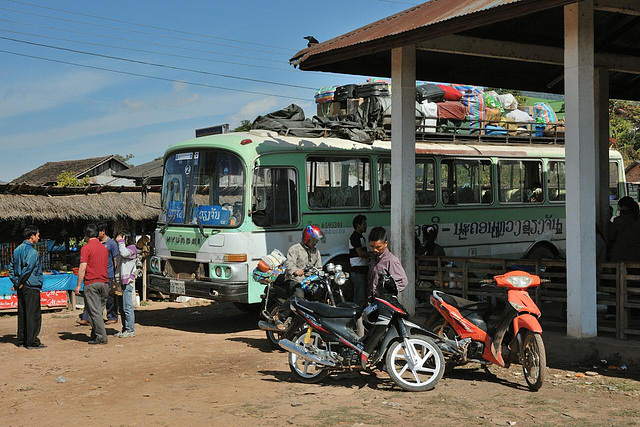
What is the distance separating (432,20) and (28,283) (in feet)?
21.7

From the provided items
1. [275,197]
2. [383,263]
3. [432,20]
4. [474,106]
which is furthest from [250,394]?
[474,106]

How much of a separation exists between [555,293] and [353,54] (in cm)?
421

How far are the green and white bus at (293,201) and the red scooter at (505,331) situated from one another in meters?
3.99

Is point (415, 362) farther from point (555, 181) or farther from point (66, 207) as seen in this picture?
point (66, 207)

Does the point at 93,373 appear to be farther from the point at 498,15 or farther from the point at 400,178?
the point at 498,15

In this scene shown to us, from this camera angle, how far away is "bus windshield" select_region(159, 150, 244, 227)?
36.3 ft

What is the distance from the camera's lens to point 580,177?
8352 mm

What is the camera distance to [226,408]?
6.84m

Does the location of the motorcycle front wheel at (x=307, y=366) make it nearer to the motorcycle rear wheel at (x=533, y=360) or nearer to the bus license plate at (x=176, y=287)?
the motorcycle rear wheel at (x=533, y=360)

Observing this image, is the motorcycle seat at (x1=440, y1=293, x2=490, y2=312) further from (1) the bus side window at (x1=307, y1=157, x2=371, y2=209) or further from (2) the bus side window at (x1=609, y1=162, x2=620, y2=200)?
(2) the bus side window at (x1=609, y1=162, x2=620, y2=200)

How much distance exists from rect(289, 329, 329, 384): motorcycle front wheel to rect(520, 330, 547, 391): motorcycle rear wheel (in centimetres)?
202

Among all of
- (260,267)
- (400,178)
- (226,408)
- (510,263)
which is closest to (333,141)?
(400,178)

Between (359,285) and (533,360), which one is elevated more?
(359,285)

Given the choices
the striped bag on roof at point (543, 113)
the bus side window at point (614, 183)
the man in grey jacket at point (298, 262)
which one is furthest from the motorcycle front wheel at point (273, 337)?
the bus side window at point (614, 183)
